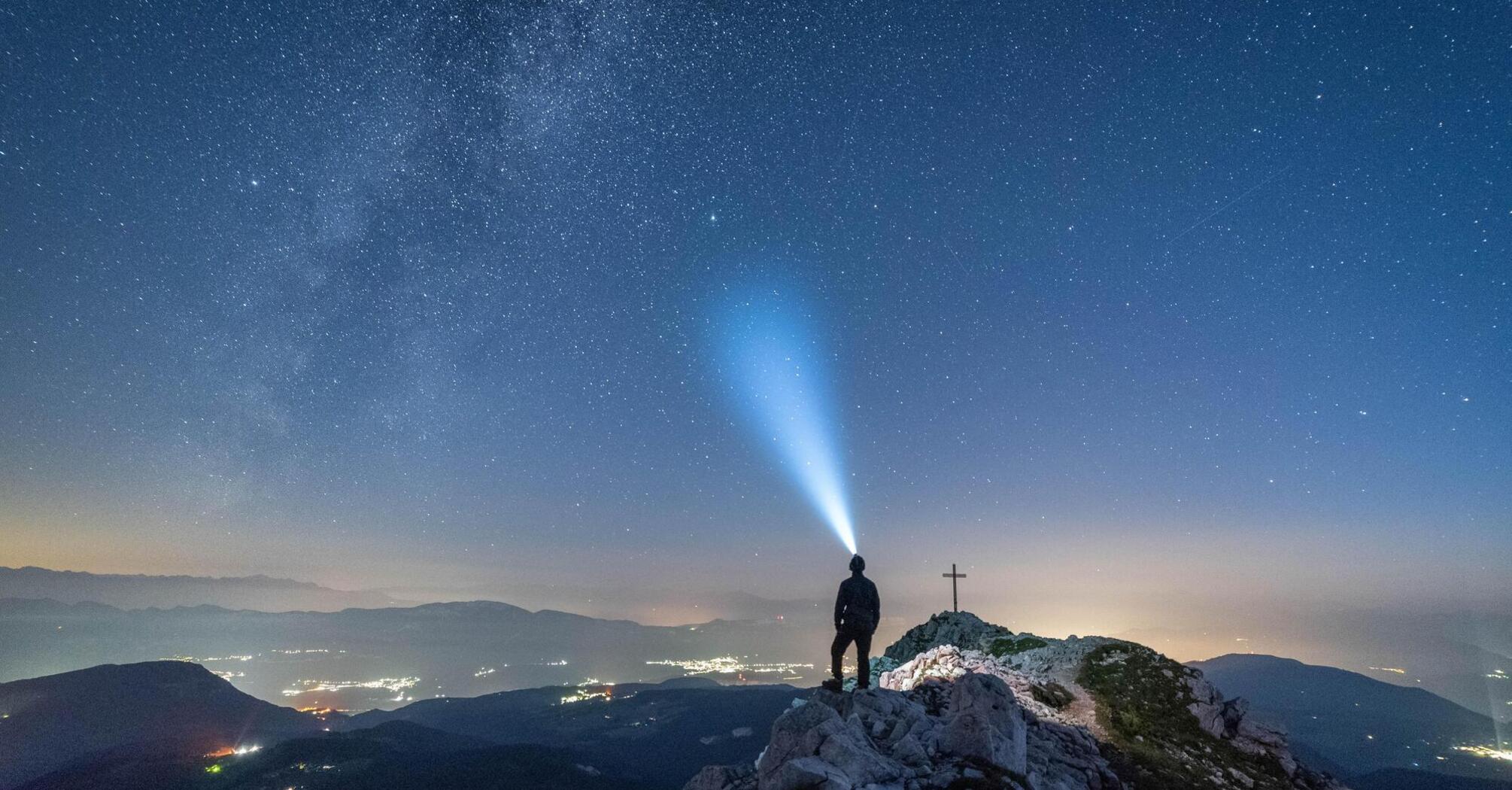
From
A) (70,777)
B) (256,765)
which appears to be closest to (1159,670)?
(256,765)

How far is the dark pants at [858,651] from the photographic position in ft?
62.7

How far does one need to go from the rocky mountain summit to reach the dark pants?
4.24 feet

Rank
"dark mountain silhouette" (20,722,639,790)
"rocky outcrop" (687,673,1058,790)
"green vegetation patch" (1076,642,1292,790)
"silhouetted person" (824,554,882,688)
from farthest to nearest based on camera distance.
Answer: "dark mountain silhouette" (20,722,639,790) < "silhouetted person" (824,554,882,688) < "green vegetation patch" (1076,642,1292,790) < "rocky outcrop" (687,673,1058,790)

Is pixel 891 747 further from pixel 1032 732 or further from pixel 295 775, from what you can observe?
pixel 295 775

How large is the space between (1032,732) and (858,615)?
5.99 m

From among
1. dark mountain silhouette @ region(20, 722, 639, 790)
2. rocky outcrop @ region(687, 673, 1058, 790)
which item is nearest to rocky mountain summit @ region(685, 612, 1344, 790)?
rocky outcrop @ region(687, 673, 1058, 790)

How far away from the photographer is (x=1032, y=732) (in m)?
17.9

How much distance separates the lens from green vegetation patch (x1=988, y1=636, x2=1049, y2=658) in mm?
31922

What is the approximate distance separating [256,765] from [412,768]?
45775mm

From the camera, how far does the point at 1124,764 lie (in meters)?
18.0

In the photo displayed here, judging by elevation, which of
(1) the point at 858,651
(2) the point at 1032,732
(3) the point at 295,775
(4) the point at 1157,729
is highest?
(1) the point at 858,651

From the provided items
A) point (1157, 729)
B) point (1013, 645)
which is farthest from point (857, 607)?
point (1013, 645)

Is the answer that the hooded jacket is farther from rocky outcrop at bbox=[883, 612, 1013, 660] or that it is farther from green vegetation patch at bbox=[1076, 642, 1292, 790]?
rocky outcrop at bbox=[883, 612, 1013, 660]

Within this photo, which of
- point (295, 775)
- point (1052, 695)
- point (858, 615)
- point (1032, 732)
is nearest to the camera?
point (1032, 732)
